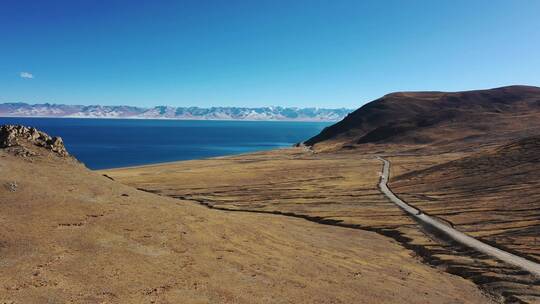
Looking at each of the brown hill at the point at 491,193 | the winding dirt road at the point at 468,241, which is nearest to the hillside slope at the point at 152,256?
the winding dirt road at the point at 468,241

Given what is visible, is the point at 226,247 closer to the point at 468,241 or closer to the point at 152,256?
the point at 152,256

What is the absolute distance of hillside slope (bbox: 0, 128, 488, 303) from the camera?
2720 cm

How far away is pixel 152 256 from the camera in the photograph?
107 ft

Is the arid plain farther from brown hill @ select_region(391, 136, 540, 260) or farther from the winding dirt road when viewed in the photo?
the winding dirt road

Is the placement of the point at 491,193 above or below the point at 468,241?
above

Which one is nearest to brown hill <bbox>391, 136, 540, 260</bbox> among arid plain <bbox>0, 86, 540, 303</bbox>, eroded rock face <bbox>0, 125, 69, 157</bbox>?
arid plain <bbox>0, 86, 540, 303</bbox>

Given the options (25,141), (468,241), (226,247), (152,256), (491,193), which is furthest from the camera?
(491,193)

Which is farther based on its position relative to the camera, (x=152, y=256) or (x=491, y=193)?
(x=491, y=193)

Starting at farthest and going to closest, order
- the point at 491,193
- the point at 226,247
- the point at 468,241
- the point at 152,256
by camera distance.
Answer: the point at 491,193, the point at 468,241, the point at 226,247, the point at 152,256

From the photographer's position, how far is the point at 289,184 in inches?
4198

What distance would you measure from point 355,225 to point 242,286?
36.6 metres

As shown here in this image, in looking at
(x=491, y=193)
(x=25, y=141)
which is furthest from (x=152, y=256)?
(x=491, y=193)

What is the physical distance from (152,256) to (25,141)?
27.9 metres

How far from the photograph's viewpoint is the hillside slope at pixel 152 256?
27203 millimetres
